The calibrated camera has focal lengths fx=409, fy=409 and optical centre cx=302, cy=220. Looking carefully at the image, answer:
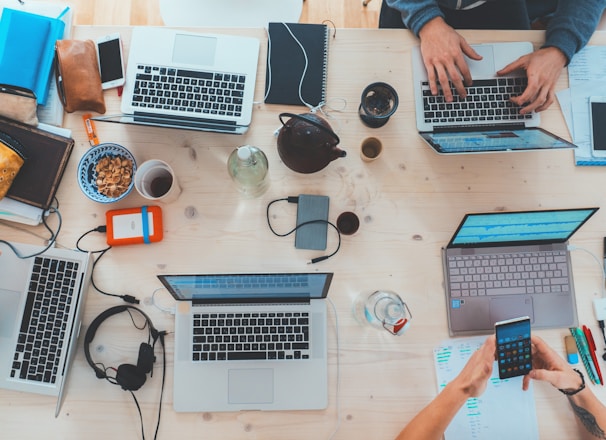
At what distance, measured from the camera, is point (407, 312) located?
105cm

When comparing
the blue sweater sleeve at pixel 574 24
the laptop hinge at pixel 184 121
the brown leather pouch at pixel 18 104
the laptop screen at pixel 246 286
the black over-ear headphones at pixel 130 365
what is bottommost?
the black over-ear headphones at pixel 130 365

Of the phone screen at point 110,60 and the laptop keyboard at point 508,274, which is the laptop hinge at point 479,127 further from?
the phone screen at point 110,60

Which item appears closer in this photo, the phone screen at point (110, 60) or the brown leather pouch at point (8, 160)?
the brown leather pouch at point (8, 160)

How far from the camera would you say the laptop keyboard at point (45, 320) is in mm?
984

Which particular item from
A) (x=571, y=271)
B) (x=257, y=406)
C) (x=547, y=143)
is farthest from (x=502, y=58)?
(x=257, y=406)

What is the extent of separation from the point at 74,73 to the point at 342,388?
3.48 feet

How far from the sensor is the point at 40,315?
1.00 metres

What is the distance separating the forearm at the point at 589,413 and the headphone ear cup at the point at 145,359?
1.03 metres

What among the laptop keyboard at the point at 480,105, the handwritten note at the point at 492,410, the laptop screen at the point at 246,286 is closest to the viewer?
the laptop screen at the point at 246,286

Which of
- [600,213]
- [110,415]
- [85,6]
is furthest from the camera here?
[85,6]

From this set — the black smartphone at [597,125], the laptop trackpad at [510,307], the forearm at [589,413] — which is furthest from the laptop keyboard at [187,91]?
the forearm at [589,413]

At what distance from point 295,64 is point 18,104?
0.73 metres

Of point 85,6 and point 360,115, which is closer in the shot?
point 360,115

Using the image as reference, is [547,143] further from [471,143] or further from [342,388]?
[342,388]
